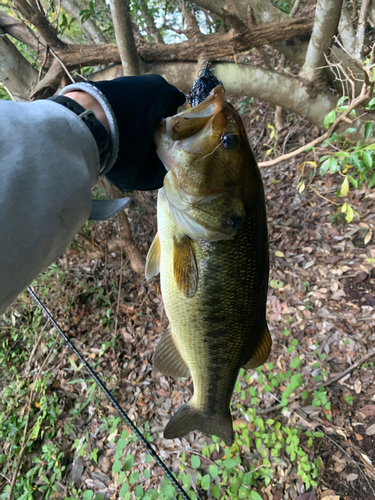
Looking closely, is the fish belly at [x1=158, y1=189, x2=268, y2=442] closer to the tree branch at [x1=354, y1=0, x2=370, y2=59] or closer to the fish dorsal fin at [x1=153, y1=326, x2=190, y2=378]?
the fish dorsal fin at [x1=153, y1=326, x2=190, y2=378]

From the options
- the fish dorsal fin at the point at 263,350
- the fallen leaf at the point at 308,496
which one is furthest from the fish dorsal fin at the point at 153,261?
the fallen leaf at the point at 308,496

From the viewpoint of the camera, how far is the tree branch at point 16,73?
9.67 feet

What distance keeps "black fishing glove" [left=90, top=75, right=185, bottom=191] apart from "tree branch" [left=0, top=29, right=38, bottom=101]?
7.58 feet

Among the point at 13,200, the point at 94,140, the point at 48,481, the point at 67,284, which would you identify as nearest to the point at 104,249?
the point at 67,284

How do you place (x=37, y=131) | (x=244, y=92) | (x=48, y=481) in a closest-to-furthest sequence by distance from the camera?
(x=37, y=131), (x=48, y=481), (x=244, y=92)

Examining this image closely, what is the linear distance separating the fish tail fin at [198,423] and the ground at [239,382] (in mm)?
911

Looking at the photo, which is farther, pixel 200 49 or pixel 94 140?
pixel 200 49

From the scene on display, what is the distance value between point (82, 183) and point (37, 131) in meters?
0.20

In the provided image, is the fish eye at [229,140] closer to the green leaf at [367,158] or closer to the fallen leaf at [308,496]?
the green leaf at [367,158]

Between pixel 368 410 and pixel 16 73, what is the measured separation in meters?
4.83

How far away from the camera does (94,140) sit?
1.11 m

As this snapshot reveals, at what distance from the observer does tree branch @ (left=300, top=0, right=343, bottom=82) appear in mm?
2945

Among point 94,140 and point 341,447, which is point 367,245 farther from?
point 94,140

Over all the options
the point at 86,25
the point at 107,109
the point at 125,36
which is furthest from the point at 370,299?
the point at 86,25
